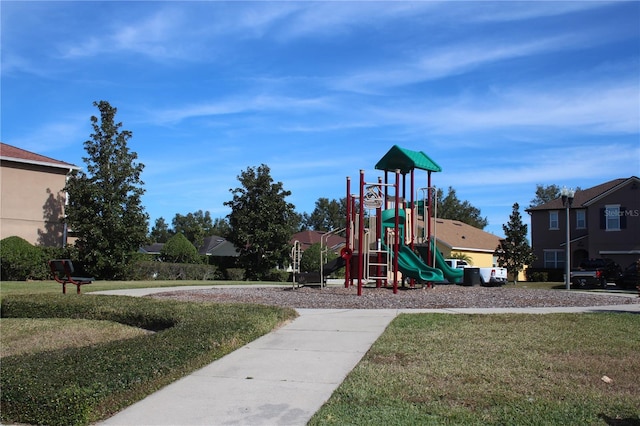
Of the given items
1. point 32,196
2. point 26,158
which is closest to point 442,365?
point 32,196

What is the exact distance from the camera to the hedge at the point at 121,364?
4840 mm

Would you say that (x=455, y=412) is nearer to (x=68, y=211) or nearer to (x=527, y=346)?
(x=527, y=346)

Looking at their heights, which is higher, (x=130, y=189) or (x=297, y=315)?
(x=130, y=189)

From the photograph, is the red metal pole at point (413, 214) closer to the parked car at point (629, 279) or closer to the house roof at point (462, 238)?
the parked car at point (629, 279)

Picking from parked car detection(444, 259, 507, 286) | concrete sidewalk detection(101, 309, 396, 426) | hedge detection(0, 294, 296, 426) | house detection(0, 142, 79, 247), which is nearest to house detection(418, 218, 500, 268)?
parked car detection(444, 259, 507, 286)

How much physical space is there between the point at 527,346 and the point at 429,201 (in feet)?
41.3

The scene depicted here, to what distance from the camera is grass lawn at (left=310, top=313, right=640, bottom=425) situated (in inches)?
190

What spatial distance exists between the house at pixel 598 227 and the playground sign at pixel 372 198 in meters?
25.5

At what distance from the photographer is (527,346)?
7660mm

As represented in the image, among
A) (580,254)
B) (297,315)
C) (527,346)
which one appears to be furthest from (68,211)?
(580,254)

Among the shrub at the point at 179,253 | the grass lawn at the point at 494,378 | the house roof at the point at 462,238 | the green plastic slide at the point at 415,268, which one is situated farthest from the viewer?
the house roof at the point at 462,238

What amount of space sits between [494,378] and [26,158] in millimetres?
33172

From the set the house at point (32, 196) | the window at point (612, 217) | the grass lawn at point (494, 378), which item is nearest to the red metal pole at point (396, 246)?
the grass lawn at point (494, 378)

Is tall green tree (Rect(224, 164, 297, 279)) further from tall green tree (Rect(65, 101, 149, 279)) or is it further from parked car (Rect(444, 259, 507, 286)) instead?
parked car (Rect(444, 259, 507, 286))
